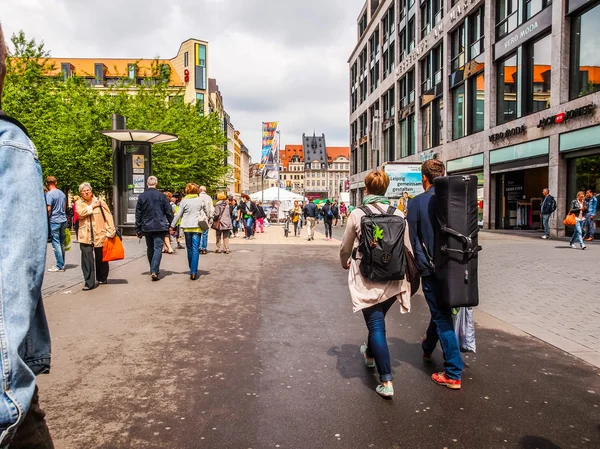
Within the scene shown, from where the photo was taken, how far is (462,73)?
28.5m

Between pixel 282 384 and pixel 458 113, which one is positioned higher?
pixel 458 113

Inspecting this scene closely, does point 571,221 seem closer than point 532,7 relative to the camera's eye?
Yes

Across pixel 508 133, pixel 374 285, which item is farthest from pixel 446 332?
pixel 508 133

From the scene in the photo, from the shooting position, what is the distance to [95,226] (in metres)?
8.62

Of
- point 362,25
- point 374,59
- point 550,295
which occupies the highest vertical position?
point 362,25

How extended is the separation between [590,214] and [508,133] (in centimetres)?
707

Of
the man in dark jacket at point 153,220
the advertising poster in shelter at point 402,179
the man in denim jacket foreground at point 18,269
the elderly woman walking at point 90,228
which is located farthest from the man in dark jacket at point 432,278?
the advertising poster in shelter at point 402,179

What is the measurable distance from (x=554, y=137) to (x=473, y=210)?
18.4 m

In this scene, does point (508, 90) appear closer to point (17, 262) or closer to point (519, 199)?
point (519, 199)

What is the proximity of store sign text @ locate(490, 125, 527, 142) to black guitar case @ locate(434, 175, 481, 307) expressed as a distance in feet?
67.2

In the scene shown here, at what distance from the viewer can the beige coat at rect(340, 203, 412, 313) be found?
159 inches

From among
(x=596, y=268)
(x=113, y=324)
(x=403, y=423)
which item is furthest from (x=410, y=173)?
(x=403, y=423)

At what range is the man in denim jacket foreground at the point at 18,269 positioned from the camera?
1.24 meters

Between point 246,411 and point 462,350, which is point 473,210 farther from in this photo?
point 246,411
